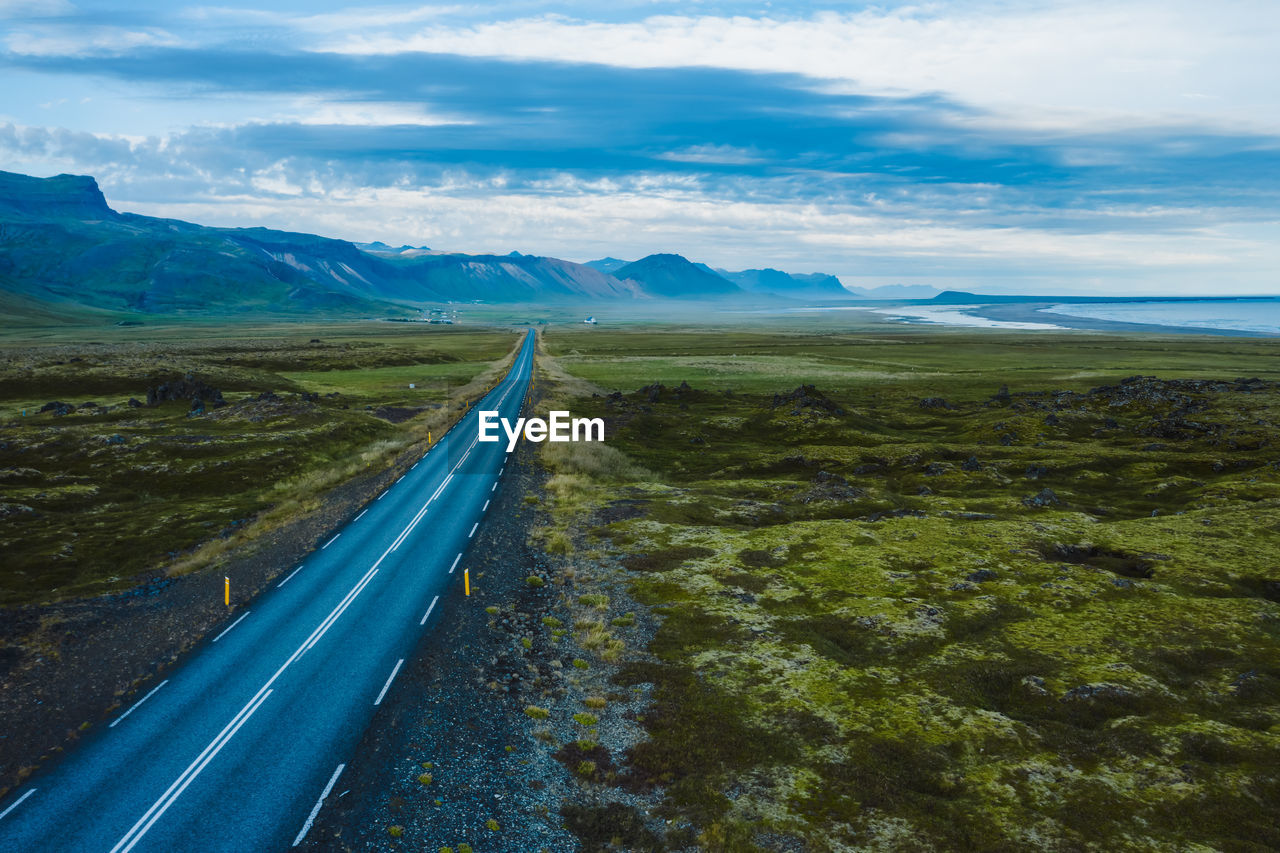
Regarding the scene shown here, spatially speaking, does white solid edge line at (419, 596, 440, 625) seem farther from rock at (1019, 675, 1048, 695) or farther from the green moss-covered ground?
rock at (1019, 675, 1048, 695)

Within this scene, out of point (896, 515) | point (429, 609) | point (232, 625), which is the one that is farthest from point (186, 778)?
point (896, 515)

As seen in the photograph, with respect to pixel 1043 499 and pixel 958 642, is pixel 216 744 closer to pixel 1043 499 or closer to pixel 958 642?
pixel 958 642

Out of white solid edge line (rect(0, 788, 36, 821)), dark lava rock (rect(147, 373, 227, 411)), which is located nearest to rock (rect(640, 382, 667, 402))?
dark lava rock (rect(147, 373, 227, 411))

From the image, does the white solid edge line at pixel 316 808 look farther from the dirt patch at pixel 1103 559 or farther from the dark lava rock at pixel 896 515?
the dark lava rock at pixel 896 515

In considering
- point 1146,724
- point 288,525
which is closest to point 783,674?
point 1146,724

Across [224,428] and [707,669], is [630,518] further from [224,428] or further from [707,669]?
[224,428]

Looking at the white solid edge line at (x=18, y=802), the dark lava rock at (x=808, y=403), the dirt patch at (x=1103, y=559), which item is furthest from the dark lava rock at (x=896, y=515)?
the white solid edge line at (x=18, y=802)
